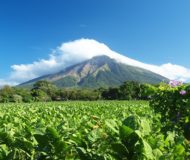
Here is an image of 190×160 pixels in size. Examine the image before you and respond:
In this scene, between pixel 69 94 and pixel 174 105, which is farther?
pixel 69 94

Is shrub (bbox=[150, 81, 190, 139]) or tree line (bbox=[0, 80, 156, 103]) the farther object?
tree line (bbox=[0, 80, 156, 103])

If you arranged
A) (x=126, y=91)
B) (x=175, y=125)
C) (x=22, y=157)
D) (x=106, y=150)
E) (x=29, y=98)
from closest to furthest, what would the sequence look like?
(x=106, y=150) < (x=22, y=157) < (x=175, y=125) < (x=29, y=98) < (x=126, y=91)

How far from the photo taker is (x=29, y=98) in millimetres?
123688

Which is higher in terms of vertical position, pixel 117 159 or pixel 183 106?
pixel 183 106

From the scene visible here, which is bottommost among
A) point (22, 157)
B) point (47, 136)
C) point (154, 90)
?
point (22, 157)

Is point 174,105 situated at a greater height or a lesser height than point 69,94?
lesser

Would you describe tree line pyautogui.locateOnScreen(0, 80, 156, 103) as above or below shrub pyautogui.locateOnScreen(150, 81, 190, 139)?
above

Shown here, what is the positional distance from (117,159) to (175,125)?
13.6ft

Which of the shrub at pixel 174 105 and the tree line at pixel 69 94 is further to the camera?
the tree line at pixel 69 94

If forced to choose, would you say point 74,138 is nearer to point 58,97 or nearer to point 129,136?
point 129,136

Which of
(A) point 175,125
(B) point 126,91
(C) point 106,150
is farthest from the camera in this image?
(B) point 126,91

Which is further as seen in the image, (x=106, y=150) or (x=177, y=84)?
(x=177, y=84)

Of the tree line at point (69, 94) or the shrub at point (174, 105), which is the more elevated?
the tree line at point (69, 94)

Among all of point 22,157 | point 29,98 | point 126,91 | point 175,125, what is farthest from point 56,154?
point 126,91
